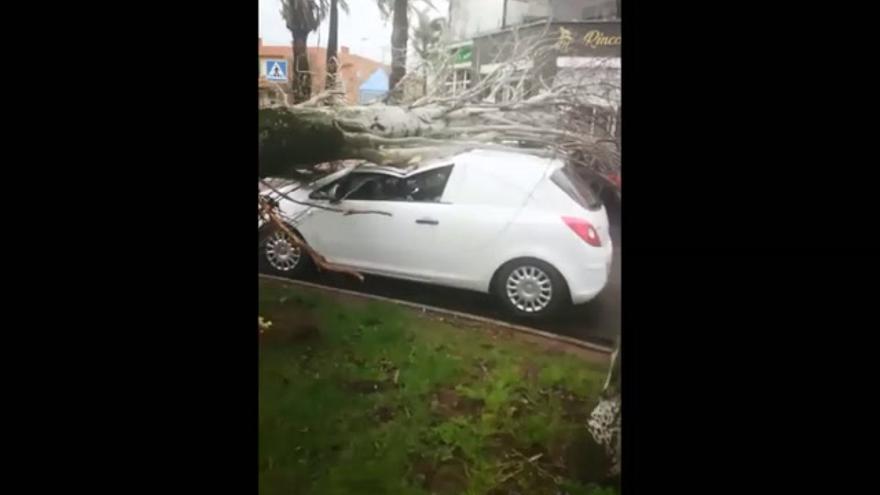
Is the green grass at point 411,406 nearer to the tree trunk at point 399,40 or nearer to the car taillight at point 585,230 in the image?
the car taillight at point 585,230

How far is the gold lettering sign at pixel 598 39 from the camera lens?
6.14ft

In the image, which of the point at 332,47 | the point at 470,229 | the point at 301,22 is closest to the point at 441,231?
the point at 470,229

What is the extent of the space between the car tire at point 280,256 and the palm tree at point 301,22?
431 millimetres

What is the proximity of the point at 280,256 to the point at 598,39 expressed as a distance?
1105 mm

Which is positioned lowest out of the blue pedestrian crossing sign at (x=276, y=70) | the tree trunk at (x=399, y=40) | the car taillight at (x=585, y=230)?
the car taillight at (x=585, y=230)

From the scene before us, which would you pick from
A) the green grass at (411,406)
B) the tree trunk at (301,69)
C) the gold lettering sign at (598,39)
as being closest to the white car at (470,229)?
the green grass at (411,406)

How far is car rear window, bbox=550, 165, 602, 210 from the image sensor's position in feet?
6.14

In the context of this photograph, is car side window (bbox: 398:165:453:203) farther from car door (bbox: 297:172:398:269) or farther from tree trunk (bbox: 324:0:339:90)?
tree trunk (bbox: 324:0:339:90)

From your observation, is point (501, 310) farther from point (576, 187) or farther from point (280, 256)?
point (280, 256)

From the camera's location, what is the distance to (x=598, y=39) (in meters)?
1.87

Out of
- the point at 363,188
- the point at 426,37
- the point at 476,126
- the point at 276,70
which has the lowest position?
the point at 363,188

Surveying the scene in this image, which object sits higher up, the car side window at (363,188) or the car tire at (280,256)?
the car side window at (363,188)

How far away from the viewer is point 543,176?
1.89 m

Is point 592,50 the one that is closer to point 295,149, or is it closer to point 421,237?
point 421,237
